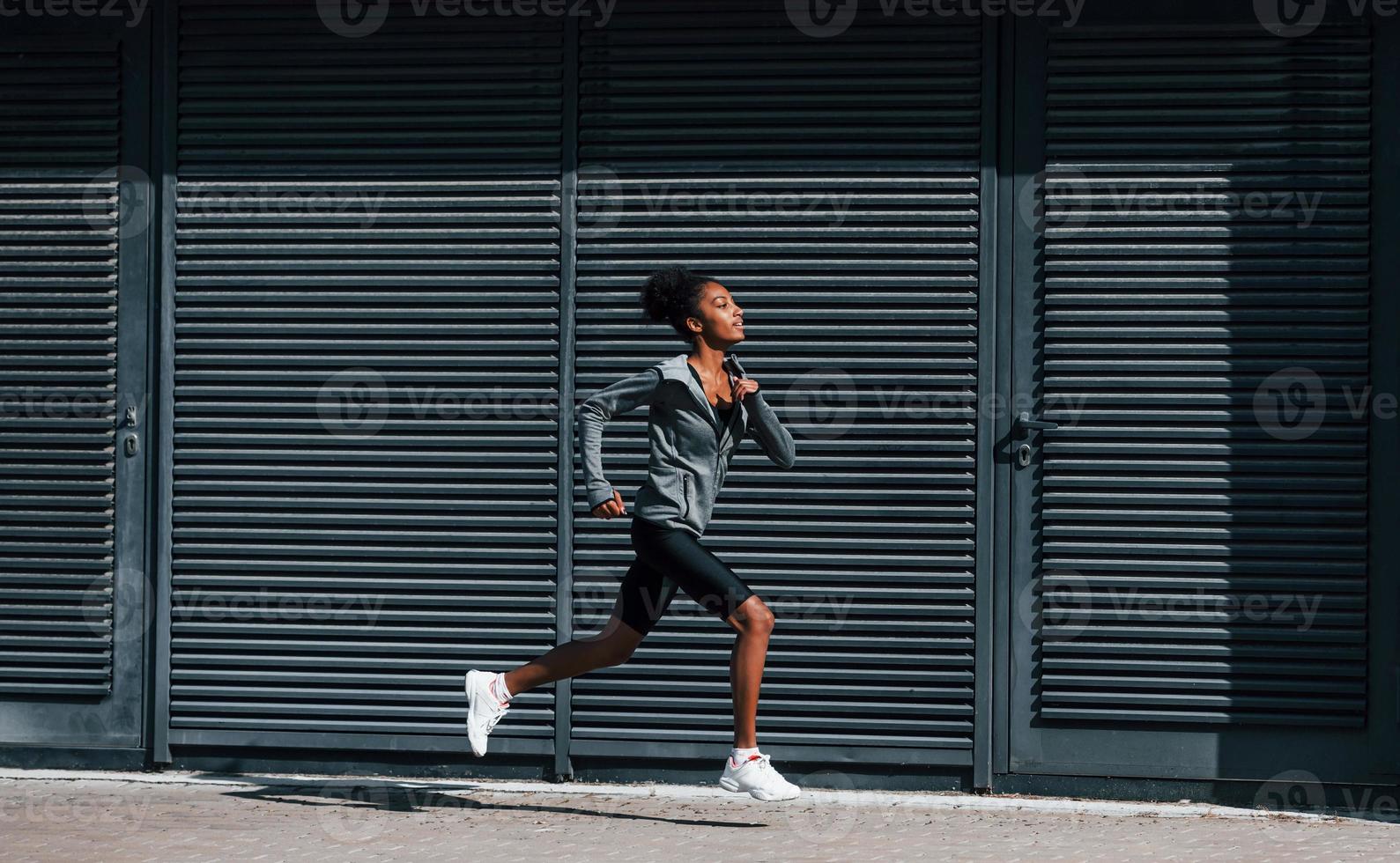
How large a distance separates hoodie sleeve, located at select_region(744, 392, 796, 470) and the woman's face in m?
0.24

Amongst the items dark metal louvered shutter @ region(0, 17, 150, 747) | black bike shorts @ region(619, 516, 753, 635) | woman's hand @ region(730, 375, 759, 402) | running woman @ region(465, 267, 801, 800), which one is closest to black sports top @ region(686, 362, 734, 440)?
running woman @ region(465, 267, 801, 800)

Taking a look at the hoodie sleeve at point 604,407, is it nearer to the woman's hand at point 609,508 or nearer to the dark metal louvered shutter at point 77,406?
the woman's hand at point 609,508

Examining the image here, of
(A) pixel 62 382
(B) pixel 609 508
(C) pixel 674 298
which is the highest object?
(C) pixel 674 298

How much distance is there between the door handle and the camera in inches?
275

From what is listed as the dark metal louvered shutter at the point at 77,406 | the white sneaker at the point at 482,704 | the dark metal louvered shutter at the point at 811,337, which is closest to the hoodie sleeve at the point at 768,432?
the dark metal louvered shutter at the point at 811,337

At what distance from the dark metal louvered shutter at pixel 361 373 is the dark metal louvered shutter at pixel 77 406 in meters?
0.22

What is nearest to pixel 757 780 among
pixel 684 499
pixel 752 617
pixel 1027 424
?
pixel 752 617

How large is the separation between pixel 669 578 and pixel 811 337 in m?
1.39

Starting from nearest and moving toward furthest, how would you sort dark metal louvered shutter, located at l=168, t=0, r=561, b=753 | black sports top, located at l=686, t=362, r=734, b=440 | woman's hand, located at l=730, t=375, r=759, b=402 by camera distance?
woman's hand, located at l=730, t=375, r=759, b=402, black sports top, located at l=686, t=362, r=734, b=440, dark metal louvered shutter, located at l=168, t=0, r=561, b=753

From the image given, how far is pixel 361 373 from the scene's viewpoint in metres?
7.29

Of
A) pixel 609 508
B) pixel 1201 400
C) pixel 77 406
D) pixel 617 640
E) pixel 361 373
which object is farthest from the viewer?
pixel 77 406

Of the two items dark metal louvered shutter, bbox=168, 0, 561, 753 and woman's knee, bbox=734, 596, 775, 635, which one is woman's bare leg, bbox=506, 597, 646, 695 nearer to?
woman's knee, bbox=734, 596, 775, 635

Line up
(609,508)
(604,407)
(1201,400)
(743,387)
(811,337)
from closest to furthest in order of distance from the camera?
(609,508) → (743,387) → (604,407) → (1201,400) → (811,337)

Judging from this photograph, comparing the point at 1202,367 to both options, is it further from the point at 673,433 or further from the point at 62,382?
the point at 62,382
